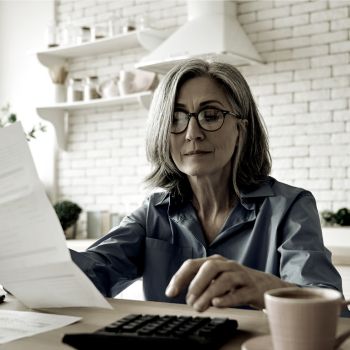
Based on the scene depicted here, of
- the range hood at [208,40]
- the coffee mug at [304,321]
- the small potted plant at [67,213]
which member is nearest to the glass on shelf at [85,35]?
the range hood at [208,40]

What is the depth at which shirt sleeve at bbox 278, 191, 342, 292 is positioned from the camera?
149 centimetres

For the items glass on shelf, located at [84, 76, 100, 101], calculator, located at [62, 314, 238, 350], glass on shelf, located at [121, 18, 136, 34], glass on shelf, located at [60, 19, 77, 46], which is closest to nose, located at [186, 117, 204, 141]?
calculator, located at [62, 314, 238, 350]

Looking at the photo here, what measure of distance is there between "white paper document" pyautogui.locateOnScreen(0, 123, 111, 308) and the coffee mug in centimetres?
38

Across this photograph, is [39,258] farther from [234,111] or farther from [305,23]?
[305,23]

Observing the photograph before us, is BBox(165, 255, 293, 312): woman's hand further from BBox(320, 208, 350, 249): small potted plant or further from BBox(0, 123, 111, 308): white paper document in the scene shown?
BBox(320, 208, 350, 249): small potted plant

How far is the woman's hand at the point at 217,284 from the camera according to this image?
3.37 feet

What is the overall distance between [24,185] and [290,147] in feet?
10.3

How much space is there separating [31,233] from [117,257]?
72 centimetres

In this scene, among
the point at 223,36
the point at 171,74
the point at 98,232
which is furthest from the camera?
the point at 98,232

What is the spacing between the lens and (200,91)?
6.08 ft

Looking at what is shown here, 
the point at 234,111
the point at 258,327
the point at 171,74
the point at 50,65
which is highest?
the point at 50,65

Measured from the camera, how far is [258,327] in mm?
1062

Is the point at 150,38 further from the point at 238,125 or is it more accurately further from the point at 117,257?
the point at 117,257

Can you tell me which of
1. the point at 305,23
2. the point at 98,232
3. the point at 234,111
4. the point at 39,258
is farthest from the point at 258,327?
the point at 98,232
